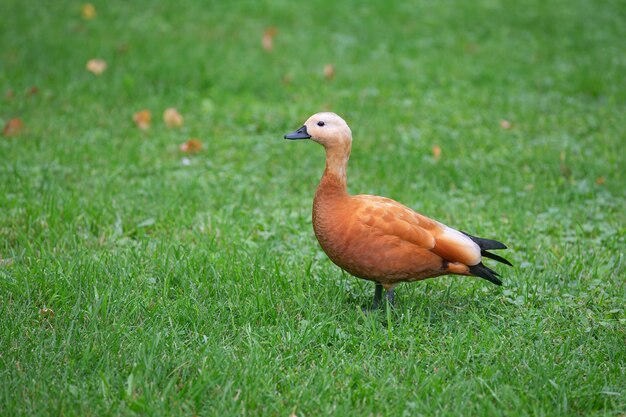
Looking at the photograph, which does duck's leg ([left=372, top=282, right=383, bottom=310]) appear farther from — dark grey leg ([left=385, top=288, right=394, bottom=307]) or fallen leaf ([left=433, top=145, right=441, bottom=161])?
fallen leaf ([left=433, top=145, right=441, bottom=161])

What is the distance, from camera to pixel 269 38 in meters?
9.05

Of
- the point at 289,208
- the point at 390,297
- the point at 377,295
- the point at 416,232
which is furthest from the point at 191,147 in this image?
the point at 416,232

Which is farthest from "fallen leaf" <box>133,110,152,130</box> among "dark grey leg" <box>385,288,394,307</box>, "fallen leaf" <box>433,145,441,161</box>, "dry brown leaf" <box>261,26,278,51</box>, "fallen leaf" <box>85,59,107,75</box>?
"dark grey leg" <box>385,288,394,307</box>

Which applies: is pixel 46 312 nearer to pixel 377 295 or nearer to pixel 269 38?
pixel 377 295

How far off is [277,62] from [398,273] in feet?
17.3

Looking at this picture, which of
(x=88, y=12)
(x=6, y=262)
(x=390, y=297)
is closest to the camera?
(x=390, y=297)

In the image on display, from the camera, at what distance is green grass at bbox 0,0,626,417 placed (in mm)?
3250

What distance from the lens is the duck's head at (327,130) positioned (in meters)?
3.75

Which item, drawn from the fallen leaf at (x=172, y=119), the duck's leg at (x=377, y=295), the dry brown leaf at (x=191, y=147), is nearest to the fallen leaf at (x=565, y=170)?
the duck's leg at (x=377, y=295)

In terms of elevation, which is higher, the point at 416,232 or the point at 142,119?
the point at 416,232

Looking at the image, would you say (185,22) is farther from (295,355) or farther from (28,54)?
(295,355)

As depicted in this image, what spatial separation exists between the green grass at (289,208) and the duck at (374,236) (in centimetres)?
30

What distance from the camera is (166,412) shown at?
2965mm

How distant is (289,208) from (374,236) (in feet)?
5.76
